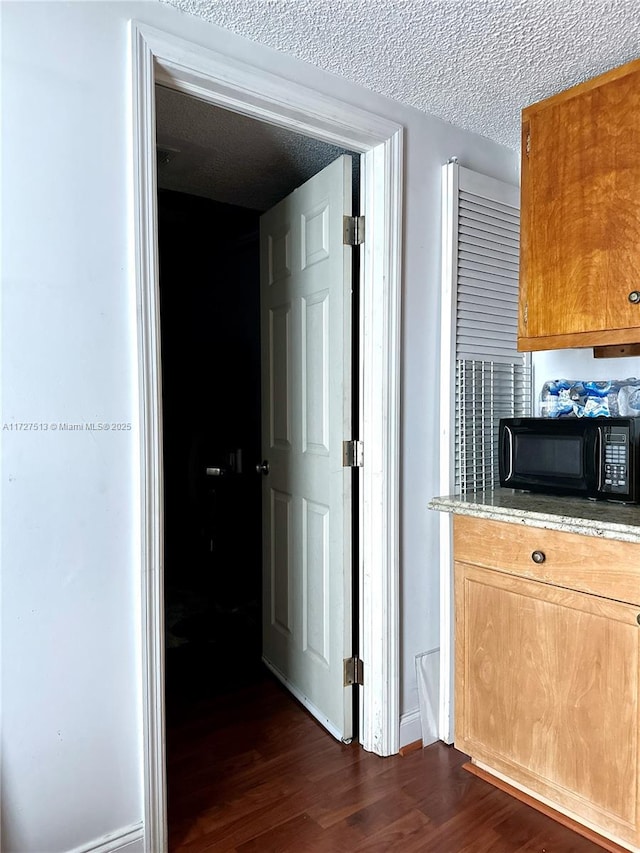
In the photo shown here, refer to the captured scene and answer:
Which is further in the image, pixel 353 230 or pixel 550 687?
pixel 353 230

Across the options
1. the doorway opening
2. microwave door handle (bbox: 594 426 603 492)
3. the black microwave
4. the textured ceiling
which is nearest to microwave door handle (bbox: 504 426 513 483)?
the black microwave

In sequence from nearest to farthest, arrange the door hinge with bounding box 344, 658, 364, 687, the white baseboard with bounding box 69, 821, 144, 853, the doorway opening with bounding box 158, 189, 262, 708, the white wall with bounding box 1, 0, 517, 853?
1. the white wall with bounding box 1, 0, 517, 853
2. the white baseboard with bounding box 69, 821, 144, 853
3. the door hinge with bounding box 344, 658, 364, 687
4. the doorway opening with bounding box 158, 189, 262, 708

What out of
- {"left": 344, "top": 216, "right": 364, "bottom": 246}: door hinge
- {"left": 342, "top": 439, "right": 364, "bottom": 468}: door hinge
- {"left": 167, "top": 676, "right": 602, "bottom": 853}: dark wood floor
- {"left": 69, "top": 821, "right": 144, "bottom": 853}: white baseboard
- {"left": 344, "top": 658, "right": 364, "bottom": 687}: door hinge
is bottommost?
{"left": 167, "top": 676, "right": 602, "bottom": 853}: dark wood floor

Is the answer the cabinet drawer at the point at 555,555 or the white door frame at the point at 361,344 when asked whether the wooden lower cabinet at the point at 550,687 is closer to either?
the cabinet drawer at the point at 555,555

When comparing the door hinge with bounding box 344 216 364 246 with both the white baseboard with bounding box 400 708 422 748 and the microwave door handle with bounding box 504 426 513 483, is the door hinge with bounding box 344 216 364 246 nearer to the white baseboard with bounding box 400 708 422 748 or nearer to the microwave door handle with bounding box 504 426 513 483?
the microwave door handle with bounding box 504 426 513 483

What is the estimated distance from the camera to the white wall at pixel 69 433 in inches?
51.8

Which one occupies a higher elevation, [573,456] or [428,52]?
[428,52]

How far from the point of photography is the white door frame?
146cm

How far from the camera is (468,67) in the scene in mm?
1722

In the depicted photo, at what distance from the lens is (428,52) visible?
5.41 feet

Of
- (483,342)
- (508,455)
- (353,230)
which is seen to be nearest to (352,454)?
(508,455)

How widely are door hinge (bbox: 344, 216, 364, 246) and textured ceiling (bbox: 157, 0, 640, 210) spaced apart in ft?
1.21

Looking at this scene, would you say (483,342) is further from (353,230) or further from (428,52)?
(428,52)

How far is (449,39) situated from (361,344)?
0.92 m
